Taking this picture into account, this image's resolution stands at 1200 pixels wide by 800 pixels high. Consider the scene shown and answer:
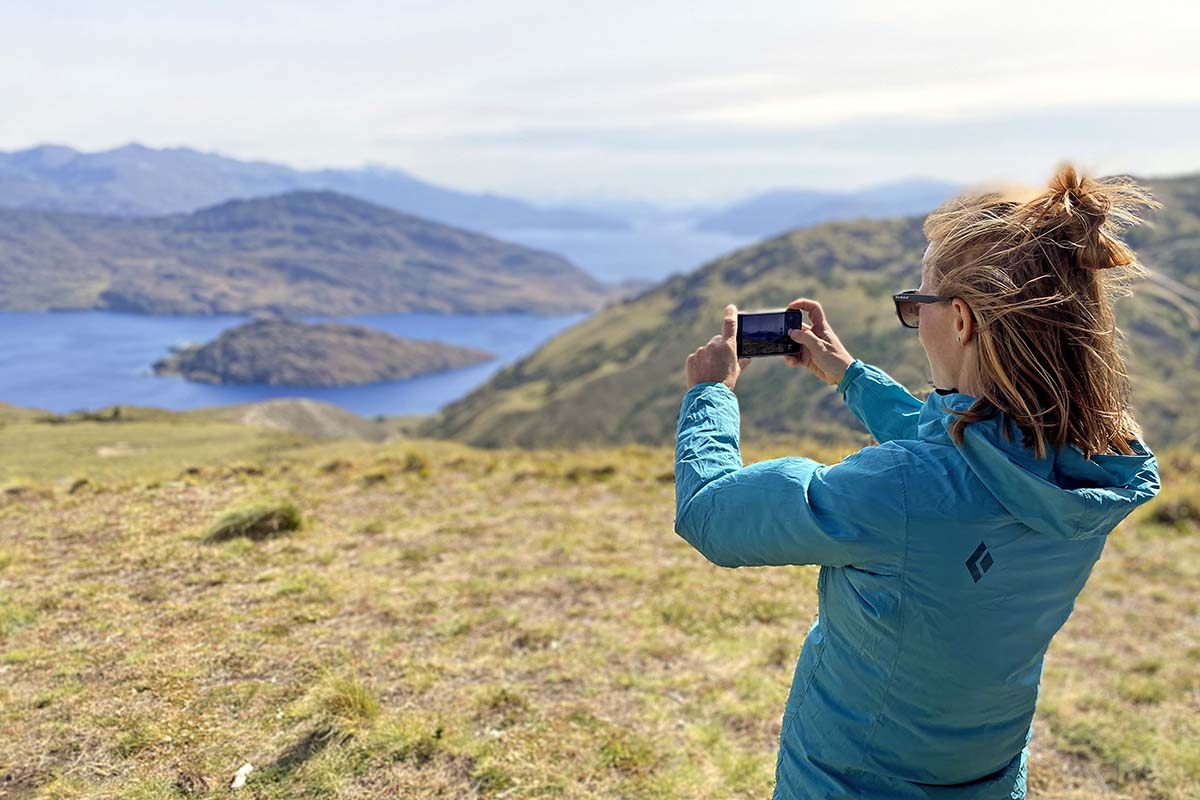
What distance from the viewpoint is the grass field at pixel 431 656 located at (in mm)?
3824

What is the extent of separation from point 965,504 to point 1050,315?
46cm

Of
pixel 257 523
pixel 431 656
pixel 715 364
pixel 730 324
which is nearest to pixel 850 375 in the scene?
pixel 730 324

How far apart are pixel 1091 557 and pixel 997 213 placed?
0.87 metres

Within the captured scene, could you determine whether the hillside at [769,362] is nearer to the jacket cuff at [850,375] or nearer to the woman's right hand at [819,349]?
the woman's right hand at [819,349]

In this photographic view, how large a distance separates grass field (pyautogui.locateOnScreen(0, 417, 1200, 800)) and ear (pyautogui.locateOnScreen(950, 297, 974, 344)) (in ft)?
10.8

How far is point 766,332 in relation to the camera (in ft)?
8.39

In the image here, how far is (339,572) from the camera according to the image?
6.43 meters

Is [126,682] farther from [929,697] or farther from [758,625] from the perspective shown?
[758,625]

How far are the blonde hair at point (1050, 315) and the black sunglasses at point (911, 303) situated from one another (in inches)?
4.5

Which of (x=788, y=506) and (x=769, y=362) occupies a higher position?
(x=788, y=506)

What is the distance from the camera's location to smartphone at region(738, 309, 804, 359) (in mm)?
2479

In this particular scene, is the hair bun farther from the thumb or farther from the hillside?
the hillside

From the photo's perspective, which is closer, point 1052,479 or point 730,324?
point 1052,479

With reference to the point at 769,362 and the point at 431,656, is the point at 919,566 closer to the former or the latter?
the point at 431,656
